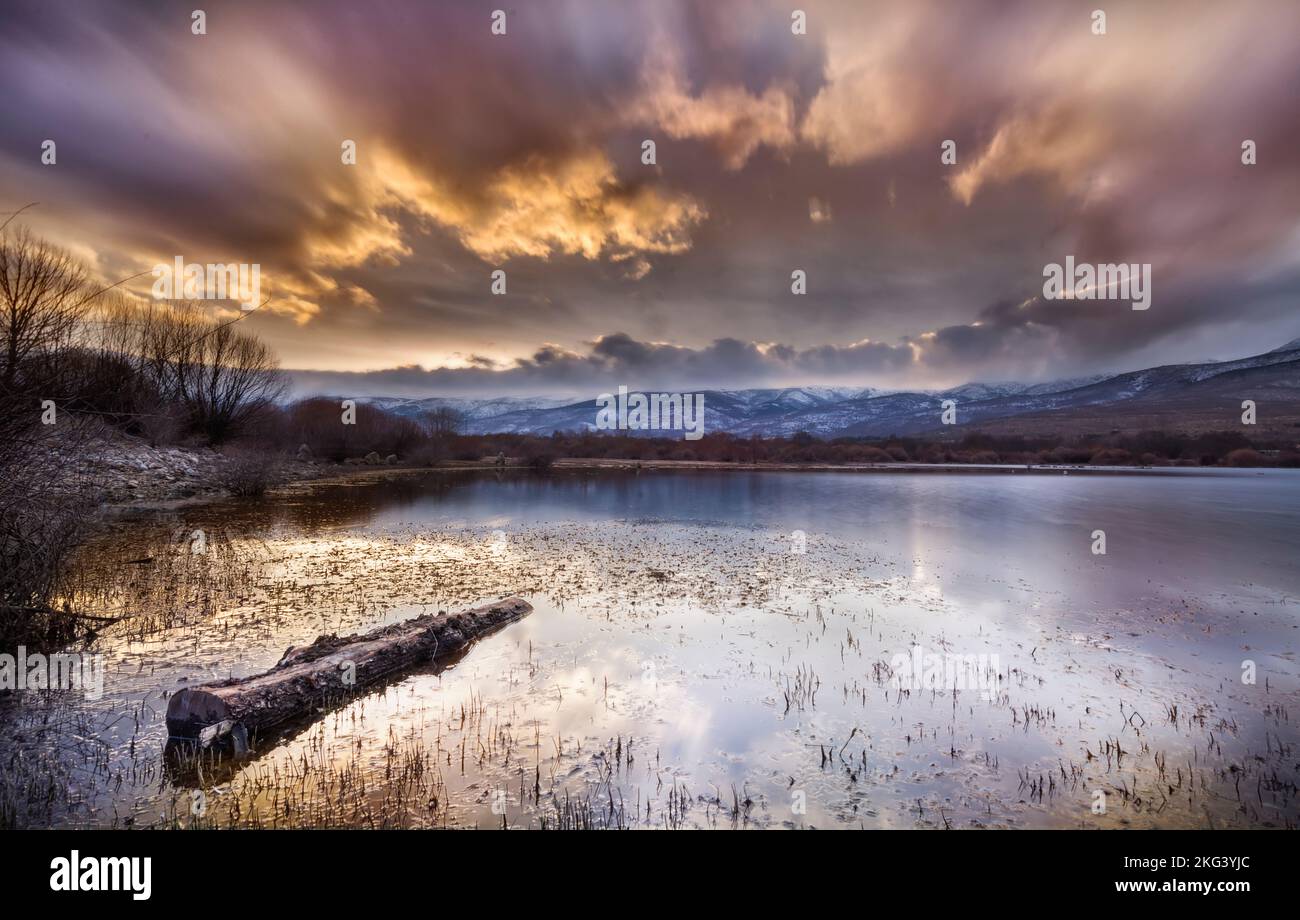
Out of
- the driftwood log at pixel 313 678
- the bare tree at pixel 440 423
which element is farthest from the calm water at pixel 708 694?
the bare tree at pixel 440 423

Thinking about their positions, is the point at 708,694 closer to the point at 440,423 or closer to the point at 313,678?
the point at 313,678

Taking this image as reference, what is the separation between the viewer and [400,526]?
24.6m

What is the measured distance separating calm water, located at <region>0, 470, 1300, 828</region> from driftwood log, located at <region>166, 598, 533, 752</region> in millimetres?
383

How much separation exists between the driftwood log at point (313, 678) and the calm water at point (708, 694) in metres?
0.38

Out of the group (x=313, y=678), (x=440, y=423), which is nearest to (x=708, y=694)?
(x=313, y=678)

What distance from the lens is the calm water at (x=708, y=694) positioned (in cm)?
514

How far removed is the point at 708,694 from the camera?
25.3ft

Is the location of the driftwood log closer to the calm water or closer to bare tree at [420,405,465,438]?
the calm water

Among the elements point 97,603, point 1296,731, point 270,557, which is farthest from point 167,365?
point 1296,731

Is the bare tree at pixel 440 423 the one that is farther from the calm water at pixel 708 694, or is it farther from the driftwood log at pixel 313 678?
the driftwood log at pixel 313 678

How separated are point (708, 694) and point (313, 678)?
559cm

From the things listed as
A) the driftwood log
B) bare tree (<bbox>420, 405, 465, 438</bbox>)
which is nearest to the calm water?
the driftwood log
